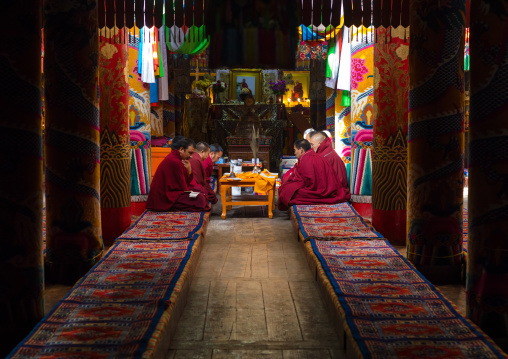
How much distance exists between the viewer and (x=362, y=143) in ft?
25.6

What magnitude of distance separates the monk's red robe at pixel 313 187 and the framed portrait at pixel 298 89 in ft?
35.0

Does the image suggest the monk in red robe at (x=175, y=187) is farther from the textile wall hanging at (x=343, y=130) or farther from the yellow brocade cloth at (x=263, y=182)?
the textile wall hanging at (x=343, y=130)

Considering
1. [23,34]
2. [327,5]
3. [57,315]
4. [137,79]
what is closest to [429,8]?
[327,5]

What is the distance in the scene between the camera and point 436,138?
15.0ft

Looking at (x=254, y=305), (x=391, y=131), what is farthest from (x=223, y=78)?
(x=254, y=305)

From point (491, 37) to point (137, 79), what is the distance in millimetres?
6050

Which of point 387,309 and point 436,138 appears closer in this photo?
point 387,309

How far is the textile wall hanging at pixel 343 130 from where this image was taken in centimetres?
957

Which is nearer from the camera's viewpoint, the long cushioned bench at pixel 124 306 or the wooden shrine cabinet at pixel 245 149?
the long cushioned bench at pixel 124 306

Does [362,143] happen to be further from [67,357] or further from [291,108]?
[291,108]

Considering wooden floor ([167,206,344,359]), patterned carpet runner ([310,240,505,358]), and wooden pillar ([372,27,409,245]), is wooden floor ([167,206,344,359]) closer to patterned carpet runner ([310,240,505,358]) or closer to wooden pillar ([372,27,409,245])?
patterned carpet runner ([310,240,505,358])

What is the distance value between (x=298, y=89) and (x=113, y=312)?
52.2 ft

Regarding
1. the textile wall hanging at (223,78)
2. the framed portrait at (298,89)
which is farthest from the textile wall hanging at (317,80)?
the textile wall hanging at (223,78)

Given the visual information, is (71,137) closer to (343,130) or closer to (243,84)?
(343,130)
